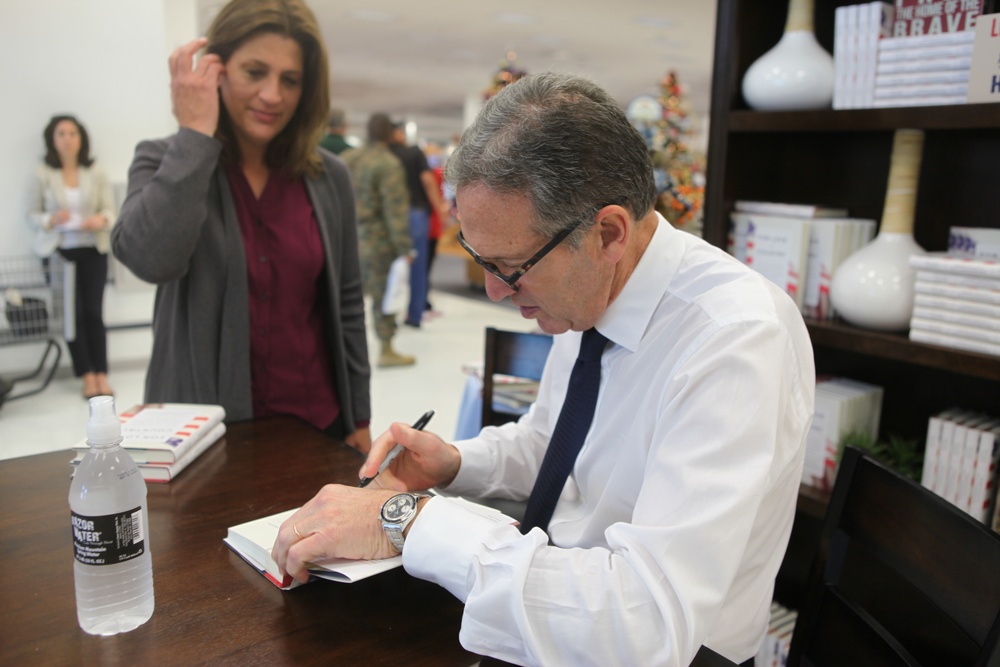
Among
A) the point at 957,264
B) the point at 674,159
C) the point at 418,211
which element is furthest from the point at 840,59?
the point at 418,211

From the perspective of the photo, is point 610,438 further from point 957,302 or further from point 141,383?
point 141,383

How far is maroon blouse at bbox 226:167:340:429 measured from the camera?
1.69m

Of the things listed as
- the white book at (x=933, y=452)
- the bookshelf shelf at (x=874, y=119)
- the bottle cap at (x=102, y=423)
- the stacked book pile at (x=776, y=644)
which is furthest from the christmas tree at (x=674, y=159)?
the bottle cap at (x=102, y=423)

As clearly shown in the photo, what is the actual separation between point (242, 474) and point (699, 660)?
0.83m

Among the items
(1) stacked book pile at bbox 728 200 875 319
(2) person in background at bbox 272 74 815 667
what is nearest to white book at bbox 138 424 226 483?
(2) person in background at bbox 272 74 815 667

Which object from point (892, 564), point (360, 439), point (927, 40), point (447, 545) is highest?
point (927, 40)

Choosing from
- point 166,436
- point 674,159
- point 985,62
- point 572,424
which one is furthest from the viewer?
point 674,159

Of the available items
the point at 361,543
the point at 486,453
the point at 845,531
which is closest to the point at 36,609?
the point at 361,543

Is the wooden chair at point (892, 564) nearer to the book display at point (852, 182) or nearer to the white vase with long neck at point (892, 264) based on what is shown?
the book display at point (852, 182)

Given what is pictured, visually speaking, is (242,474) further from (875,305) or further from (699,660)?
(875,305)

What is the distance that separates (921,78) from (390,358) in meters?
4.21

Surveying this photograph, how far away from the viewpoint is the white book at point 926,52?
1.62 metres

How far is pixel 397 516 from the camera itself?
0.96m

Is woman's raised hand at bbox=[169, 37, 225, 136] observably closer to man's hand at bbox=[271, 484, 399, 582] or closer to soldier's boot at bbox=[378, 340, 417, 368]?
man's hand at bbox=[271, 484, 399, 582]
